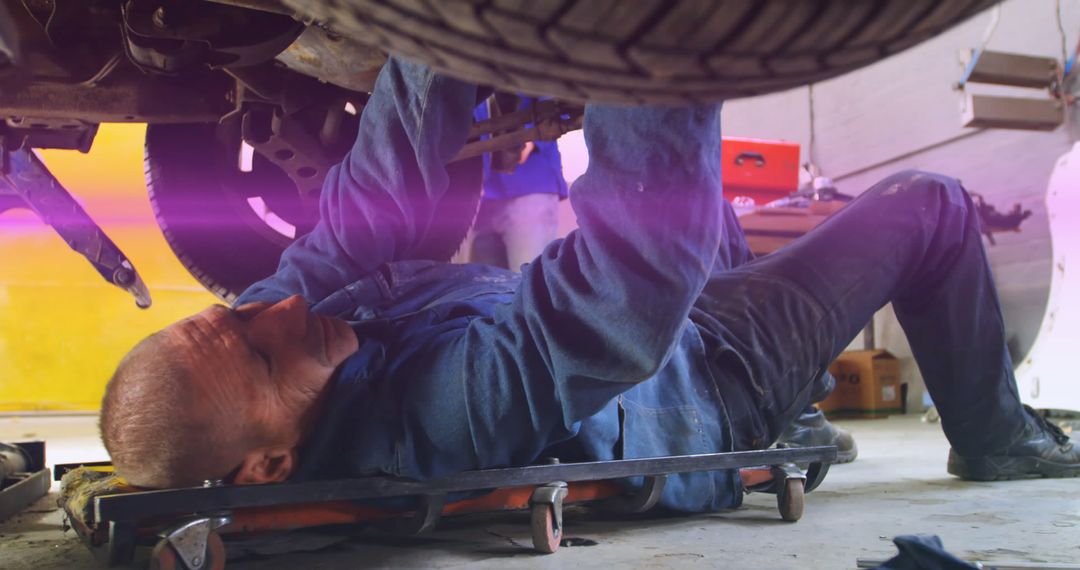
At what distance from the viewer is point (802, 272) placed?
1.27 meters

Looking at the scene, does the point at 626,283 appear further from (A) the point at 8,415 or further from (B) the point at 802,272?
(A) the point at 8,415

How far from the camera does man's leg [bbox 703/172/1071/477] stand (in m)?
1.24

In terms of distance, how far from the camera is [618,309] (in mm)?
787

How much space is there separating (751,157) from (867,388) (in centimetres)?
116

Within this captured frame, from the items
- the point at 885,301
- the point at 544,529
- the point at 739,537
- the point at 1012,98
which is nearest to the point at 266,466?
the point at 544,529

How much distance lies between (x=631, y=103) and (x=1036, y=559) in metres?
0.77

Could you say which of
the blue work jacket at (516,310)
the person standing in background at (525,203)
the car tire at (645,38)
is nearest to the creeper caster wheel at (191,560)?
the blue work jacket at (516,310)

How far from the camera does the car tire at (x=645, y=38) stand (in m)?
0.42

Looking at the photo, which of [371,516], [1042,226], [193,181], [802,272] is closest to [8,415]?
[193,181]

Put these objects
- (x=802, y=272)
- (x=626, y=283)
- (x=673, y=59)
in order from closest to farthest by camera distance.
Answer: (x=673, y=59), (x=626, y=283), (x=802, y=272)

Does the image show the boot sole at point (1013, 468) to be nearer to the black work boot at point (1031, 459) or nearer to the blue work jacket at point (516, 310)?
the black work boot at point (1031, 459)

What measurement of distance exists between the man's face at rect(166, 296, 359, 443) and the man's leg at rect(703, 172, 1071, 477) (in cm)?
59

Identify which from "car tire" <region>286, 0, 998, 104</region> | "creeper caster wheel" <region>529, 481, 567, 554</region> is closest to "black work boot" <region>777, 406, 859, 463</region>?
"creeper caster wheel" <region>529, 481, 567, 554</region>

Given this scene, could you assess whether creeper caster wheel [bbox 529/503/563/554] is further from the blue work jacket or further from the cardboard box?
the cardboard box
